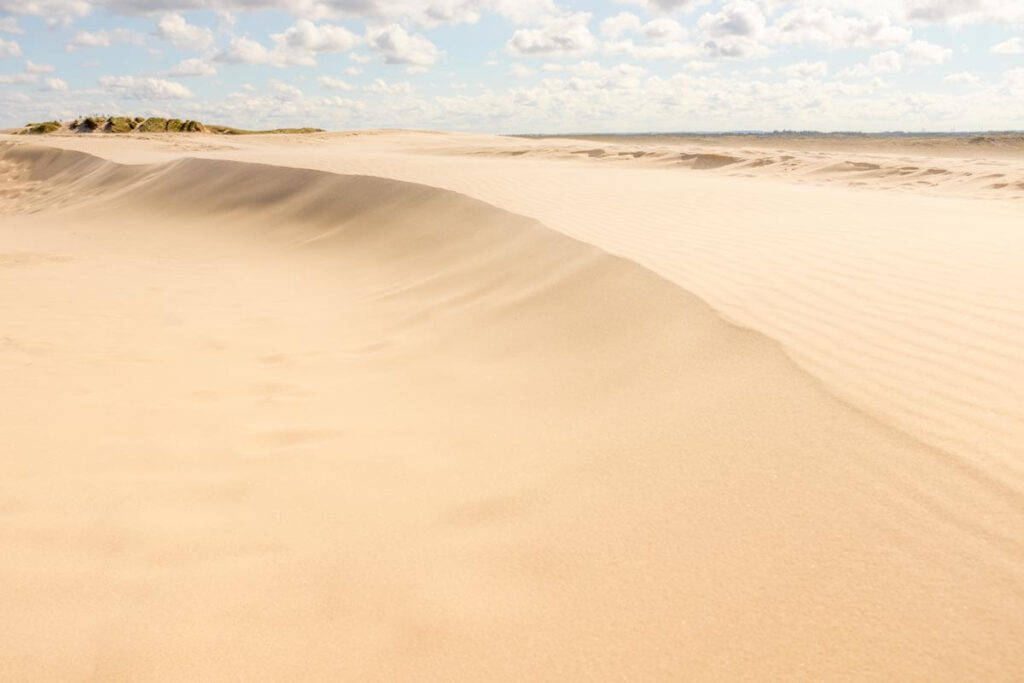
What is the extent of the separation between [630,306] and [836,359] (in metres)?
1.40

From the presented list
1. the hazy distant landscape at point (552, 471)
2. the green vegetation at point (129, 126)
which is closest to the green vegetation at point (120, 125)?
the green vegetation at point (129, 126)

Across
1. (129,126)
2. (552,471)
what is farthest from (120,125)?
(552,471)

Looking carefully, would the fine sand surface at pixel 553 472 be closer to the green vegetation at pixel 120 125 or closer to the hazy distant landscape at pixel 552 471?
the hazy distant landscape at pixel 552 471

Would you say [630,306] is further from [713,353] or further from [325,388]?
[325,388]

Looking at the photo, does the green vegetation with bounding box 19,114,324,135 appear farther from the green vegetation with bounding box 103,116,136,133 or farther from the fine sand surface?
the fine sand surface

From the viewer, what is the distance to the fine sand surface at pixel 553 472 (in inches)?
67.7

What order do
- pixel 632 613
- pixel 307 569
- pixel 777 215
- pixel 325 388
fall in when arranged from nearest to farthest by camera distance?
pixel 632 613 < pixel 307 569 < pixel 325 388 < pixel 777 215

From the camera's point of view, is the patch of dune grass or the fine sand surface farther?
the patch of dune grass

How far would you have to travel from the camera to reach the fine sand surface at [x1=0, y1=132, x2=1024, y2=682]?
1.72m

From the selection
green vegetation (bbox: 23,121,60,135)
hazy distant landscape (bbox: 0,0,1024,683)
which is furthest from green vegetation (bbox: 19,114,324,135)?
hazy distant landscape (bbox: 0,0,1024,683)

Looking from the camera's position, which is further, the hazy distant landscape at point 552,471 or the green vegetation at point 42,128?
the green vegetation at point 42,128

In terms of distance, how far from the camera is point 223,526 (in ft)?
7.67

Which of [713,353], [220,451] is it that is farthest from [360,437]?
[713,353]

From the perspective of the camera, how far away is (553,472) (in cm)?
257
